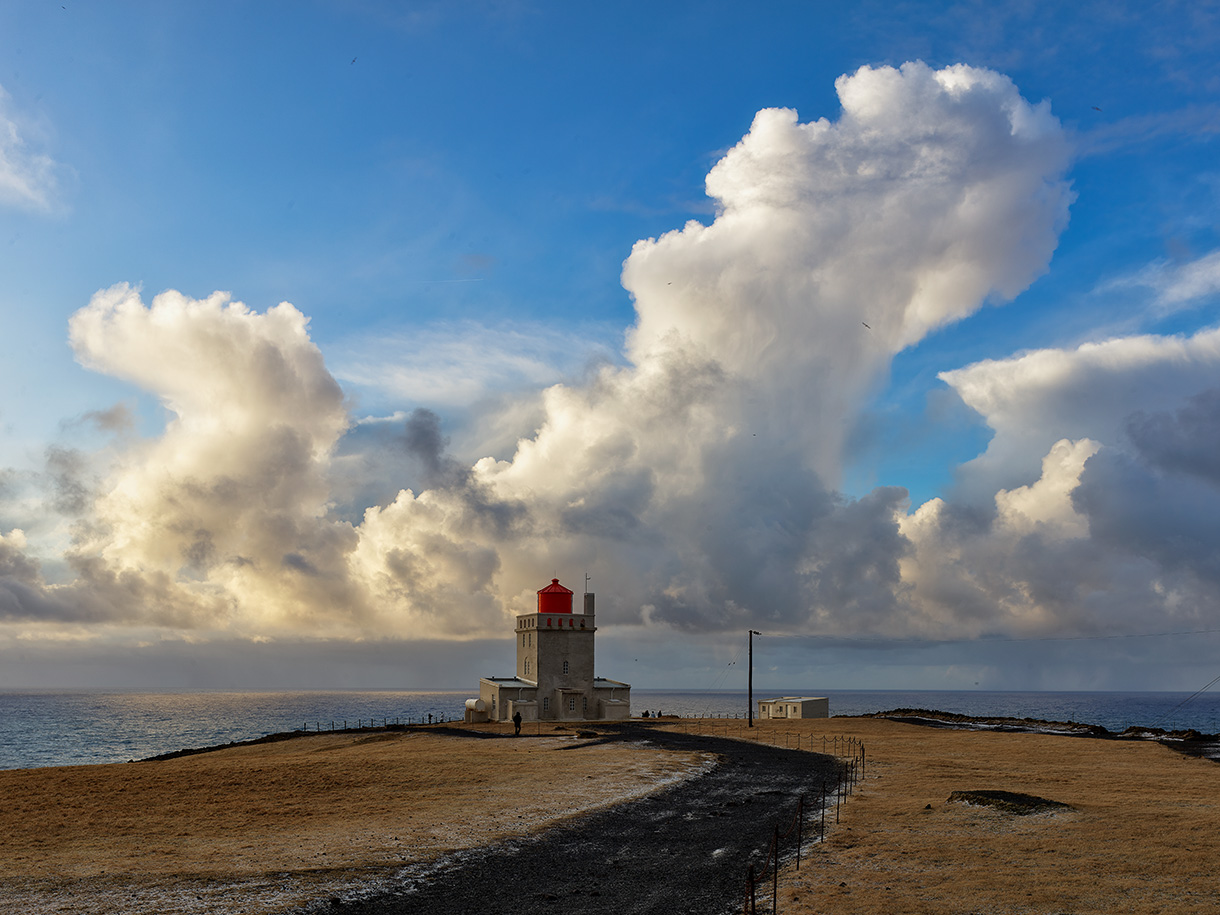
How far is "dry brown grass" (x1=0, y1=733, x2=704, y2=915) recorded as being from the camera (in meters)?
18.0

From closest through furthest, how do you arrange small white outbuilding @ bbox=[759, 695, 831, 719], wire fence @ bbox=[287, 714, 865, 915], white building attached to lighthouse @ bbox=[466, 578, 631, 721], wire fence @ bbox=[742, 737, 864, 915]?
wire fence @ bbox=[742, 737, 864, 915], wire fence @ bbox=[287, 714, 865, 915], white building attached to lighthouse @ bbox=[466, 578, 631, 721], small white outbuilding @ bbox=[759, 695, 831, 719]

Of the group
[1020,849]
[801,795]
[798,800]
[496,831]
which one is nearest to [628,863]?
[496,831]

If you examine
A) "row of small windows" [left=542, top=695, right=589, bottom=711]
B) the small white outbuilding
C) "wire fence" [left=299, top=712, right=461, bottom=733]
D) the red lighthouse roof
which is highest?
the red lighthouse roof

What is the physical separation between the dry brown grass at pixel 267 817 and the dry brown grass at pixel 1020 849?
886cm

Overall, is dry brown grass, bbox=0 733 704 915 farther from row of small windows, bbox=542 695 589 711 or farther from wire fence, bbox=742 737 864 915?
row of small windows, bbox=542 695 589 711

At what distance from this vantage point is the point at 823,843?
22.4 m

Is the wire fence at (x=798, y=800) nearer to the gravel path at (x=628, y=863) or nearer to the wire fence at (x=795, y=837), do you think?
the wire fence at (x=795, y=837)

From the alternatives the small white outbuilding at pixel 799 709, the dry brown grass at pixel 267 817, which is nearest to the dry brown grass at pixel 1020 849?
the dry brown grass at pixel 267 817

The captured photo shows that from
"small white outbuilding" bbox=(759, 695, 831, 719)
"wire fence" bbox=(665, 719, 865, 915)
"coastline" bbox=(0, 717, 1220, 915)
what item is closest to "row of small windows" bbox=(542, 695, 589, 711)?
"wire fence" bbox=(665, 719, 865, 915)

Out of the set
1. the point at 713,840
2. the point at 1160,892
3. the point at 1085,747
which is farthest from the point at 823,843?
the point at 1085,747

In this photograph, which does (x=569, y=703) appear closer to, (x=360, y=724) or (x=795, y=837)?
(x=795, y=837)

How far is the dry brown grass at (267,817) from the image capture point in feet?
59.1

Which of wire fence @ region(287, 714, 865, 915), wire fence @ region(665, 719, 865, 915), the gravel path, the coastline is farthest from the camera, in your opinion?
wire fence @ region(287, 714, 865, 915)

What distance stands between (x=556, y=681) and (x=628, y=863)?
5243cm
